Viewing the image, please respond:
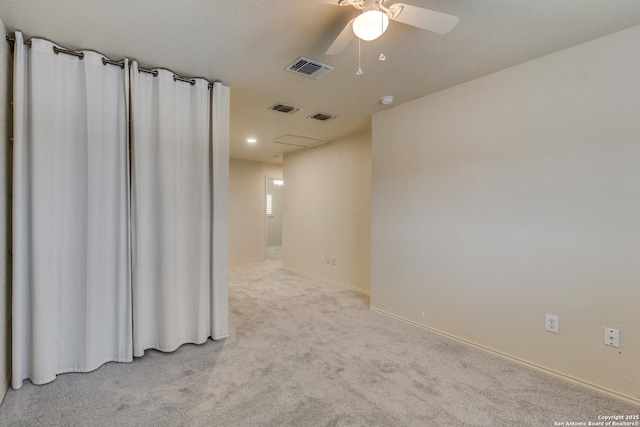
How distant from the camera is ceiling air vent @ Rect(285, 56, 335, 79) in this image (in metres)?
2.33

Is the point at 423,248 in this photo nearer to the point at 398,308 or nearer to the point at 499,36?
the point at 398,308

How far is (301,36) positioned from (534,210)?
2.18 metres

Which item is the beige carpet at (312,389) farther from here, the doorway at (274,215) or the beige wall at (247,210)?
the doorway at (274,215)

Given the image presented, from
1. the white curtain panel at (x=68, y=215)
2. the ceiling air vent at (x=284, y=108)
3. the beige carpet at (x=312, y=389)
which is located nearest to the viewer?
the beige carpet at (x=312, y=389)

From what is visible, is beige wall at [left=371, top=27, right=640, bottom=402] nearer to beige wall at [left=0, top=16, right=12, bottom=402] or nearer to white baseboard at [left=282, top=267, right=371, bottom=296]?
white baseboard at [left=282, top=267, right=371, bottom=296]

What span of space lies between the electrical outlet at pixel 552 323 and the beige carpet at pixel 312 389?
35 cm

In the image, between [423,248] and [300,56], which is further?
[423,248]

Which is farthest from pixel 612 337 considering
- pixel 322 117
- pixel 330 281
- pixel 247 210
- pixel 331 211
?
pixel 247 210

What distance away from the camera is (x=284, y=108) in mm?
3387

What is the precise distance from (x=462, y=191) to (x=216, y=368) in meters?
2.59

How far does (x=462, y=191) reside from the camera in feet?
9.04

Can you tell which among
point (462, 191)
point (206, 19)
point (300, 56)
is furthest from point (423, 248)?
point (206, 19)

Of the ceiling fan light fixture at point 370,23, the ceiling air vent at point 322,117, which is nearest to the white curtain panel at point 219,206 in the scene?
the ceiling air vent at point 322,117

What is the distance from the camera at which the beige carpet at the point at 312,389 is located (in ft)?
5.66
